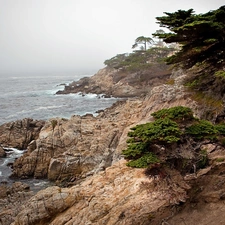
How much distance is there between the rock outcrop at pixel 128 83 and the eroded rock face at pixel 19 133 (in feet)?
84.4

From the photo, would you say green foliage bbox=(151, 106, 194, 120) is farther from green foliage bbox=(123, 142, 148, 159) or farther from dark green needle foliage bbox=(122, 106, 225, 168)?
green foliage bbox=(123, 142, 148, 159)

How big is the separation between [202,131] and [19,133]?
22286 millimetres

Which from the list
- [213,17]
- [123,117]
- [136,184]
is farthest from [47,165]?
[213,17]

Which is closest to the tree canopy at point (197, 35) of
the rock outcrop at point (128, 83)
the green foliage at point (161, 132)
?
the green foliage at point (161, 132)

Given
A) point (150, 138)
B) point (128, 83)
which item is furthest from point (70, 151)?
point (128, 83)

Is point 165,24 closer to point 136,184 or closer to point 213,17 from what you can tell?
point 213,17

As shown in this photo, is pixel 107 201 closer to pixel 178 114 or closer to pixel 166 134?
pixel 166 134

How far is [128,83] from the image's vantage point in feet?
177

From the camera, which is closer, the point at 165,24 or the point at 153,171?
the point at 153,171

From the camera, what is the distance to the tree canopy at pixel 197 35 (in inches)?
383

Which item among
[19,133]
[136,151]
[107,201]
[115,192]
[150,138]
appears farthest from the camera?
[19,133]

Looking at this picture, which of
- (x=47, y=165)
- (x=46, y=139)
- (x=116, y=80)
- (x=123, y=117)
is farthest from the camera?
(x=116, y=80)

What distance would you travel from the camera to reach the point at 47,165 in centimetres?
1973

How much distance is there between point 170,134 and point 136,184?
350 cm
